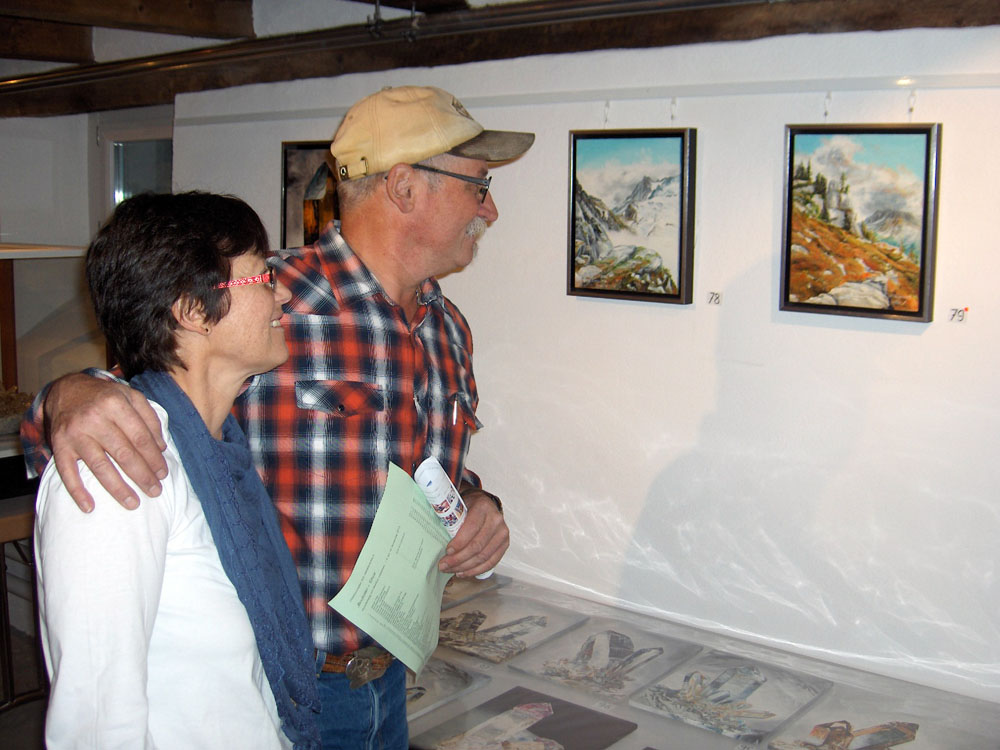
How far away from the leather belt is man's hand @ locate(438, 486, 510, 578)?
185 millimetres

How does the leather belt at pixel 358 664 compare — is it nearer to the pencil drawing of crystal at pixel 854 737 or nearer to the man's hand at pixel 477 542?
the man's hand at pixel 477 542

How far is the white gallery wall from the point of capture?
1984 millimetres

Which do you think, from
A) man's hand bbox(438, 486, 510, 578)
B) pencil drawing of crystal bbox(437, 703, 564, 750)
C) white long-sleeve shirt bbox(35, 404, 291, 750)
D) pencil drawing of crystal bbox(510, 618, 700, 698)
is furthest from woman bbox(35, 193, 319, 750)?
pencil drawing of crystal bbox(510, 618, 700, 698)

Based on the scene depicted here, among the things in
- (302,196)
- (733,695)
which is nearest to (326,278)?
(733,695)

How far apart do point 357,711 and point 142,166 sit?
3.47 meters

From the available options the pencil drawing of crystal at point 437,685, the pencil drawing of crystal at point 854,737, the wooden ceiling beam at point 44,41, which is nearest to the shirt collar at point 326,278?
the pencil drawing of crystal at point 437,685

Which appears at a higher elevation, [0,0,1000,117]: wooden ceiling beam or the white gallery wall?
[0,0,1000,117]: wooden ceiling beam

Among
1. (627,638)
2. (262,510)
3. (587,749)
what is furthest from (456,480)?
(627,638)

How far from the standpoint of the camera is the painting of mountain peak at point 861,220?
77.5 inches

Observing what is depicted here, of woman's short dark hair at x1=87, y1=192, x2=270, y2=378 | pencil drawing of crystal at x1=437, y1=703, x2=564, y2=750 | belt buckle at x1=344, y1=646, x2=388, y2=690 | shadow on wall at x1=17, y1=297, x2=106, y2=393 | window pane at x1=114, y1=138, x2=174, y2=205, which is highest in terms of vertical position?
window pane at x1=114, y1=138, x2=174, y2=205

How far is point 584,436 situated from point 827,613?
2.54 ft

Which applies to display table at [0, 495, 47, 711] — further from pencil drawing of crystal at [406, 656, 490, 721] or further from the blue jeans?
the blue jeans

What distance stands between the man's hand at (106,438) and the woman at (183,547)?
0.06ft

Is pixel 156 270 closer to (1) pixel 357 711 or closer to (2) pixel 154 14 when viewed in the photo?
(1) pixel 357 711
